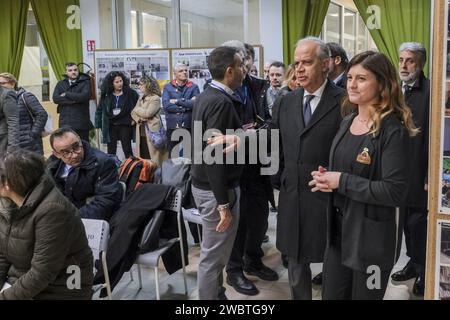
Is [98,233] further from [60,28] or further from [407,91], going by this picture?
[60,28]

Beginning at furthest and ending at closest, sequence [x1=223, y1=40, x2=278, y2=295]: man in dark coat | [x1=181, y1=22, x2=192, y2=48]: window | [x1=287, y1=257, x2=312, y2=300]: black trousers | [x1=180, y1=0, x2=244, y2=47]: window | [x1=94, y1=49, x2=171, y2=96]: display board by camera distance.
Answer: [x1=181, y1=22, x2=192, y2=48]: window
[x1=180, y1=0, x2=244, y2=47]: window
[x1=94, y1=49, x2=171, y2=96]: display board
[x1=223, y1=40, x2=278, y2=295]: man in dark coat
[x1=287, y1=257, x2=312, y2=300]: black trousers

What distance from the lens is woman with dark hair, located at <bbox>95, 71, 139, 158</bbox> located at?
5926 millimetres

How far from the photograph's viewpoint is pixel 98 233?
252 centimetres

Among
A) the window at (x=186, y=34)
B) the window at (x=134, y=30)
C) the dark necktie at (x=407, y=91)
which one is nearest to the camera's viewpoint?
the dark necktie at (x=407, y=91)

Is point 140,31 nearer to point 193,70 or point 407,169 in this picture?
point 193,70

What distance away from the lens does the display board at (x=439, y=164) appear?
70.4 inches

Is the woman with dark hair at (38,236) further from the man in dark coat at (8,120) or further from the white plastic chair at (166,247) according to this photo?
the man in dark coat at (8,120)

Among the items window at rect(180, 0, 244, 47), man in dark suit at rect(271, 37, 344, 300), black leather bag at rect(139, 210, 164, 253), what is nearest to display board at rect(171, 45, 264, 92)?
window at rect(180, 0, 244, 47)

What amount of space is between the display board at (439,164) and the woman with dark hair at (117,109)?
4519 millimetres

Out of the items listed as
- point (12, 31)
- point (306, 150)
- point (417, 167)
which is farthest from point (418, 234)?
point (12, 31)

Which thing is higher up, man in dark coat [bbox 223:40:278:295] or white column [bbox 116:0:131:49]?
white column [bbox 116:0:131:49]

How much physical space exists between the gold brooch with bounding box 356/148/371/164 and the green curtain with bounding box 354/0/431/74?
4.07 m

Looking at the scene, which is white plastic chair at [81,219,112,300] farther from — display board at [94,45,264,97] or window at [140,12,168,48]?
window at [140,12,168,48]

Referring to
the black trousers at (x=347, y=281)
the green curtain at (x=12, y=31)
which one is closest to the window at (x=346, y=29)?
the green curtain at (x=12, y=31)
